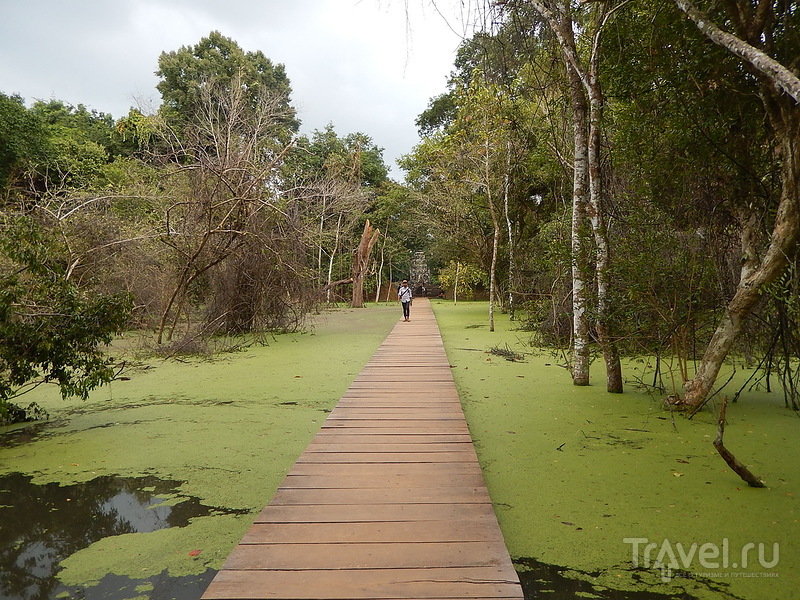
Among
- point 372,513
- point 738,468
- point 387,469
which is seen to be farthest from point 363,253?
point 372,513

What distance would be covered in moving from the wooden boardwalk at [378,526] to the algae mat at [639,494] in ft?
0.75

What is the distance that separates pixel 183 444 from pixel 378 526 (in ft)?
7.17

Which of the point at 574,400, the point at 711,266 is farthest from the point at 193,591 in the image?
the point at 711,266

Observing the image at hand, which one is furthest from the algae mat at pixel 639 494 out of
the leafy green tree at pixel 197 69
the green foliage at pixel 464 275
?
the leafy green tree at pixel 197 69

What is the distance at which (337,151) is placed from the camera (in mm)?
25672

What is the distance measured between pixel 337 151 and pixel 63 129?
435 inches

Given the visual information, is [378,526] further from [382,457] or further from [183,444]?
[183,444]

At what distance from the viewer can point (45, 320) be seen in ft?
13.1

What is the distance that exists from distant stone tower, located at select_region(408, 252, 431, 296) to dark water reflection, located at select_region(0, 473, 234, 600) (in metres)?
29.9

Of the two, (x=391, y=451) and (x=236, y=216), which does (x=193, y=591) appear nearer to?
(x=391, y=451)

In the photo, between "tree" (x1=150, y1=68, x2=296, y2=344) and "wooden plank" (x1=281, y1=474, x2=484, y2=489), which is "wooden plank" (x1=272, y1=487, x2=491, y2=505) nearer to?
"wooden plank" (x1=281, y1=474, x2=484, y2=489)

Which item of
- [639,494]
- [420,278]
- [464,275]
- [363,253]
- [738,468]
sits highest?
[363,253]

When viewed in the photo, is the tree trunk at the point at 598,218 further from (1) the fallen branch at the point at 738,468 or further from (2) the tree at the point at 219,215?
(2) the tree at the point at 219,215

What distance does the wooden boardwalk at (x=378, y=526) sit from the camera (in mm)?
1848
